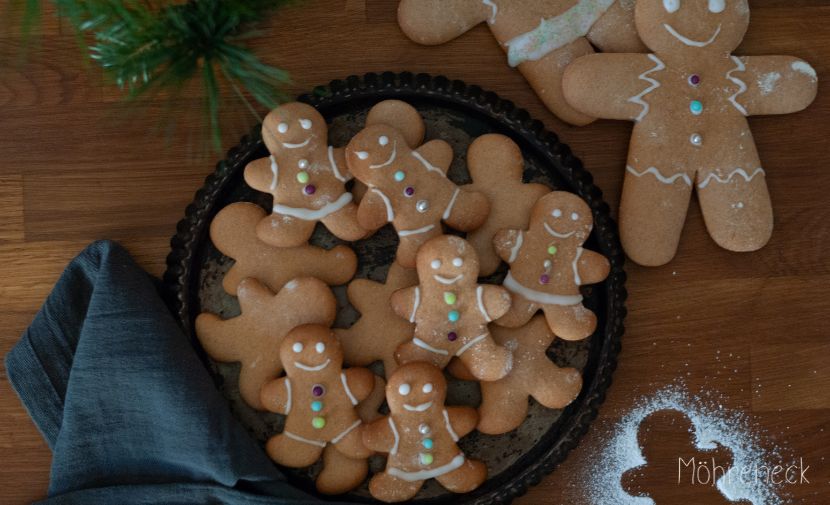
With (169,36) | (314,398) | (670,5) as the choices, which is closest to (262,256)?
(314,398)

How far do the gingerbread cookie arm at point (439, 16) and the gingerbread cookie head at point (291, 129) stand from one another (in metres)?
0.21

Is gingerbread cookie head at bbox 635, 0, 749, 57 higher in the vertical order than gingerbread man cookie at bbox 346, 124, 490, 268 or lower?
higher

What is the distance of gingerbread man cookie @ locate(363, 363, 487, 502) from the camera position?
1.01 m

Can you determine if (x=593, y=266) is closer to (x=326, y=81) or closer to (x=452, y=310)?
(x=452, y=310)

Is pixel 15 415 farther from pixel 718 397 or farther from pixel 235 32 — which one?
pixel 718 397

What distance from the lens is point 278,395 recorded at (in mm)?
1036

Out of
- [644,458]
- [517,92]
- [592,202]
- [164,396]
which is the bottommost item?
[644,458]

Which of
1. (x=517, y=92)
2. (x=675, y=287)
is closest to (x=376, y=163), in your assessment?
(x=517, y=92)

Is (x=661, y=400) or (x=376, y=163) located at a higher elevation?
(x=376, y=163)

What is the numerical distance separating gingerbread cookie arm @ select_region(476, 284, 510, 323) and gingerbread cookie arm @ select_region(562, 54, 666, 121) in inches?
11.7

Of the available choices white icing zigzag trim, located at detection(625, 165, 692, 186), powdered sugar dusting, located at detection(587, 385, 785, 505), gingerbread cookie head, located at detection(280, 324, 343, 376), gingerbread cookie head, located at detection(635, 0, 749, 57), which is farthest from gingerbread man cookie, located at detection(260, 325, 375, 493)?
gingerbread cookie head, located at detection(635, 0, 749, 57)

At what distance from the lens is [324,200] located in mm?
1057

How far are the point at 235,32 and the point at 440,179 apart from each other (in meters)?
0.35

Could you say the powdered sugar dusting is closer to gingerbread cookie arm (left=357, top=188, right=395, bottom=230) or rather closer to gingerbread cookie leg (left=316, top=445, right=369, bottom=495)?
gingerbread cookie leg (left=316, top=445, right=369, bottom=495)
